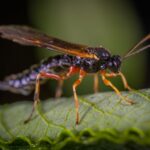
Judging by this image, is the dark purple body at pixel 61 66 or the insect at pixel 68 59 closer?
the insect at pixel 68 59

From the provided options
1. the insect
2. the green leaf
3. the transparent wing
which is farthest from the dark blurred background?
the green leaf

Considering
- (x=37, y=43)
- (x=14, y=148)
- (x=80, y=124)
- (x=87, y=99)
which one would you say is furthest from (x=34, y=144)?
(x=37, y=43)

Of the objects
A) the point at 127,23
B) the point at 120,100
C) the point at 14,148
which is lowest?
the point at 14,148

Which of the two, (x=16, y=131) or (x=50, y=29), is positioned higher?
(x=50, y=29)

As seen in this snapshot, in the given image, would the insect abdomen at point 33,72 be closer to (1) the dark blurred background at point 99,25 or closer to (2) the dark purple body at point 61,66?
(2) the dark purple body at point 61,66

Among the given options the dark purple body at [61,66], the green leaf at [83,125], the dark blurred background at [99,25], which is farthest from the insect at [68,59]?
the dark blurred background at [99,25]

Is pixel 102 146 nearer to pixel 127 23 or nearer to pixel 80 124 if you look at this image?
pixel 80 124

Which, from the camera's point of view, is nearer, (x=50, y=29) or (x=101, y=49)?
(x=101, y=49)

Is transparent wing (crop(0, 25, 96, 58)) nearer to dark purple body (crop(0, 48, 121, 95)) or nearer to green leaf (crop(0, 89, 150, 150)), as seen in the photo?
dark purple body (crop(0, 48, 121, 95))

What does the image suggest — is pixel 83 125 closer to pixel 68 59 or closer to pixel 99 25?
pixel 68 59
